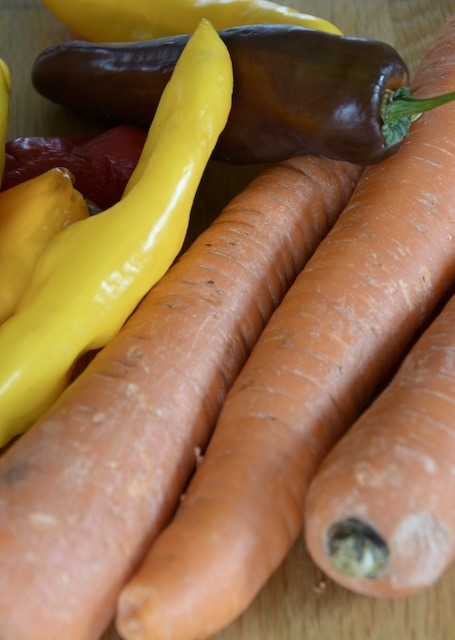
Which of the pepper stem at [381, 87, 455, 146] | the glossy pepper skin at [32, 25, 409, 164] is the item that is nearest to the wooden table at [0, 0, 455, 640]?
the glossy pepper skin at [32, 25, 409, 164]

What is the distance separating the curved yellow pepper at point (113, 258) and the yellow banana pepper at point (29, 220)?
5 centimetres

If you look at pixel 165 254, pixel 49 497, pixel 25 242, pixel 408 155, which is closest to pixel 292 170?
pixel 408 155

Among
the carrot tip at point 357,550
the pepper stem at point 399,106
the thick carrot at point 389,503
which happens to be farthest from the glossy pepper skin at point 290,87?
the carrot tip at point 357,550

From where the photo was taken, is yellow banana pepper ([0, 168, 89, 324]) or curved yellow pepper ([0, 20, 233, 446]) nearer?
curved yellow pepper ([0, 20, 233, 446])

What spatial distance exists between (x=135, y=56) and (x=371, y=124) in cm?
39

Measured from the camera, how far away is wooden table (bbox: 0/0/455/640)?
0.86 metres

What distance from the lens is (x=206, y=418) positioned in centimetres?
96

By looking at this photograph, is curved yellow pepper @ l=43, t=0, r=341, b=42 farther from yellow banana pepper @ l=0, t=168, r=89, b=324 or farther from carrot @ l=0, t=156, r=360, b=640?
yellow banana pepper @ l=0, t=168, r=89, b=324

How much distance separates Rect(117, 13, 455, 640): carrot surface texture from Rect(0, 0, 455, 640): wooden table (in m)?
0.07

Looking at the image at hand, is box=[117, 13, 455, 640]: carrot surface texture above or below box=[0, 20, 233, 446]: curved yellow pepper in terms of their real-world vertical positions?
below

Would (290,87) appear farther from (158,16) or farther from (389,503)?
(389,503)

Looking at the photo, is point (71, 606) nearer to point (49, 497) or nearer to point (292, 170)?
point (49, 497)

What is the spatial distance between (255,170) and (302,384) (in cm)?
55

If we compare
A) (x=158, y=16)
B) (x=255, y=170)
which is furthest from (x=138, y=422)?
(x=158, y=16)
